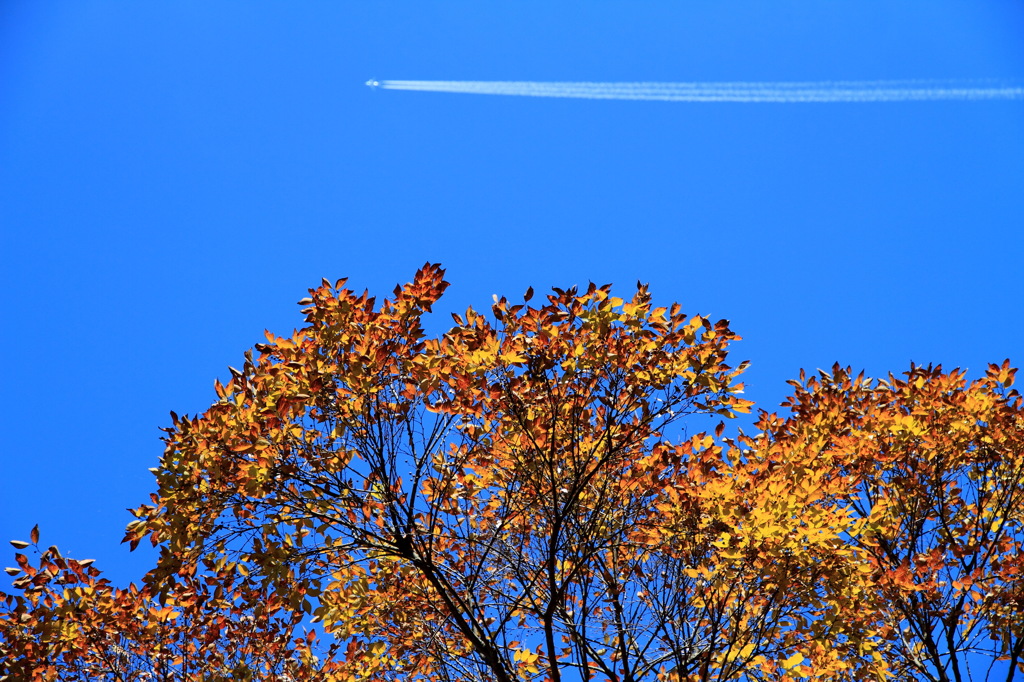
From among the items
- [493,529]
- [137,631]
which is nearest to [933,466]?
[493,529]

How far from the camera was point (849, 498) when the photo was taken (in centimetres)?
786

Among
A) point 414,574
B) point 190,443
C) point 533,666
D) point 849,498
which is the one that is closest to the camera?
point 190,443

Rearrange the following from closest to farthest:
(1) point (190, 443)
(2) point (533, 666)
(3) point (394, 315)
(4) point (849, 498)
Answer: (1) point (190, 443)
(3) point (394, 315)
(2) point (533, 666)
(4) point (849, 498)

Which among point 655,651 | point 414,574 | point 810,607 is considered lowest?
point 655,651

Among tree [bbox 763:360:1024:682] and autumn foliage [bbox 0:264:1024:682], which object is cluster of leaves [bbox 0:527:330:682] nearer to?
autumn foliage [bbox 0:264:1024:682]

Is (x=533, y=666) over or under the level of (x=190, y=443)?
under

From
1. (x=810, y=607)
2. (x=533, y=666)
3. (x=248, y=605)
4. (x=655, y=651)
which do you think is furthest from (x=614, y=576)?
(x=248, y=605)

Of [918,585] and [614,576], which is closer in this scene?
[614,576]

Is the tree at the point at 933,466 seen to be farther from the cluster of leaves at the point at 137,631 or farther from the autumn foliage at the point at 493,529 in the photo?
the cluster of leaves at the point at 137,631

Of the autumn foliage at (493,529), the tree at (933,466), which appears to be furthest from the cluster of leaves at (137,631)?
the tree at (933,466)

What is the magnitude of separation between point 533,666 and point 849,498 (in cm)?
383

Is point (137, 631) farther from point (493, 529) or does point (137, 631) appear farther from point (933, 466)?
point (933, 466)

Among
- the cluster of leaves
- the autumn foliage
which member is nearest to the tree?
the autumn foliage

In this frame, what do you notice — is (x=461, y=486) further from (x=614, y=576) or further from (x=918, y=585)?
(x=918, y=585)
